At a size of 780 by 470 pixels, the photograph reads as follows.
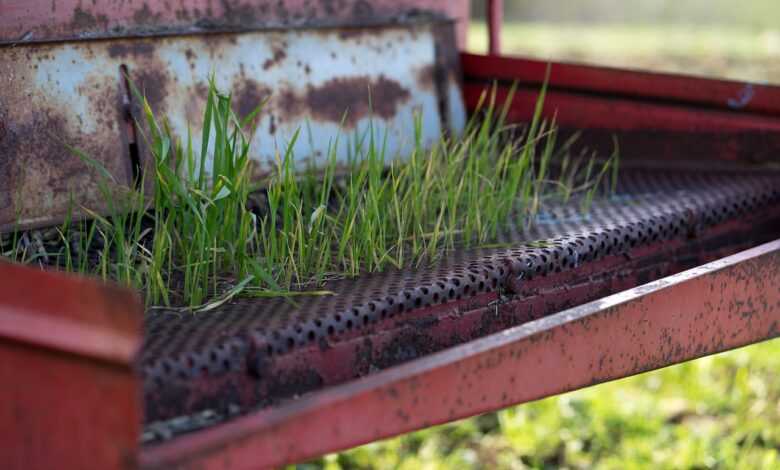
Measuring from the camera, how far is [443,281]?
1893mm

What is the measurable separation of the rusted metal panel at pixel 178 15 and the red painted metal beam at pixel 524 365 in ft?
3.97

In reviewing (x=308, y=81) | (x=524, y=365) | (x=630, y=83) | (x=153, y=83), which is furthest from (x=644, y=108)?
(x=524, y=365)

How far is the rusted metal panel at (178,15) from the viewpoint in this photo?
2232 mm

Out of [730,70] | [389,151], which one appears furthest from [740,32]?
[389,151]

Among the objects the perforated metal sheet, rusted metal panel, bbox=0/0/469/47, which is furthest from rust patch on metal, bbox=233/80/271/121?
the perforated metal sheet

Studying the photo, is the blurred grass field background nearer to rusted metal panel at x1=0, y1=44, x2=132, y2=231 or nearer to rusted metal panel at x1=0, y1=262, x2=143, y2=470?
rusted metal panel at x1=0, y1=44, x2=132, y2=231

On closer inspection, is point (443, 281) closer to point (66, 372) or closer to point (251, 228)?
point (251, 228)

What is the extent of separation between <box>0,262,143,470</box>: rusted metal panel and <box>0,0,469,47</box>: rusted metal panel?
1121 mm

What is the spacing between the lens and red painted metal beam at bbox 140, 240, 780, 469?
4.52 ft

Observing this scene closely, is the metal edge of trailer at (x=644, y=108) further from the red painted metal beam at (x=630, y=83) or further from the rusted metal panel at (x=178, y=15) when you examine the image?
the rusted metal panel at (x=178, y=15)

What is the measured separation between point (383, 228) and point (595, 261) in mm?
463

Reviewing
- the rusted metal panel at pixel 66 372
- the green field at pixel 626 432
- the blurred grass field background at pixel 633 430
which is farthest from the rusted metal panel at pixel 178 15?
the green field at pixel 626 432

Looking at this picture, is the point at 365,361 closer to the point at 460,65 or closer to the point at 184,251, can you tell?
the point at 184,251

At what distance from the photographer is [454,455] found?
130 inches
